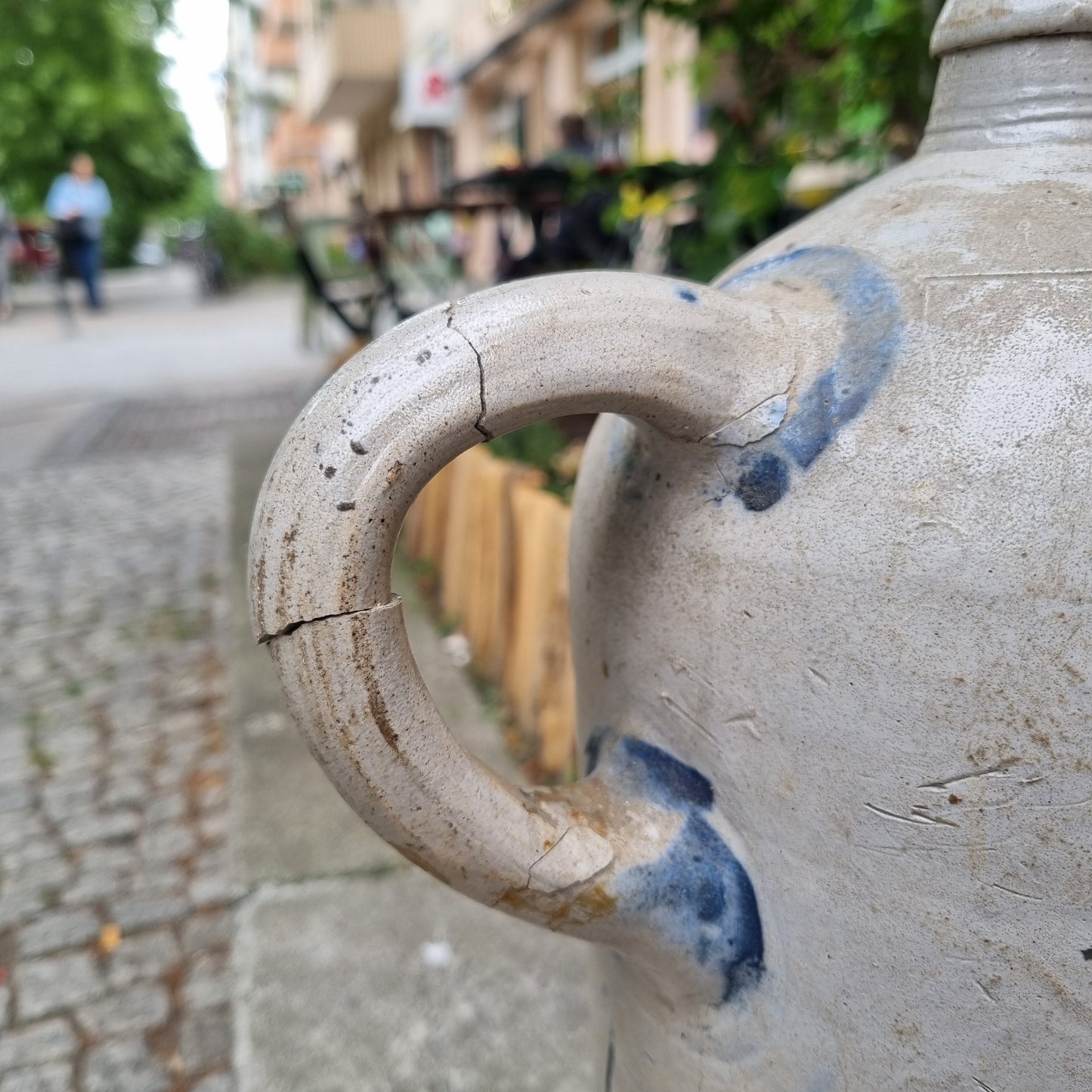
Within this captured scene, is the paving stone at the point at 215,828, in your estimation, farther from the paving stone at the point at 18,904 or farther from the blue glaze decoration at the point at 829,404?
the blue glaze decoration at the point at 829,404

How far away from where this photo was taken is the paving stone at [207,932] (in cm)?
228

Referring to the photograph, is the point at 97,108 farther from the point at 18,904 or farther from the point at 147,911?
the point at 147,911

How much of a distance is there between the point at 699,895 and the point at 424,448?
456mm

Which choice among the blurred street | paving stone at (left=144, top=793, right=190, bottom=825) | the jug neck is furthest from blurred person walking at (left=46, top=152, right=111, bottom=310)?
the jug neck

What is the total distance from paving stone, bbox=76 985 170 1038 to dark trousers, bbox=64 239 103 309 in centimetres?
1485

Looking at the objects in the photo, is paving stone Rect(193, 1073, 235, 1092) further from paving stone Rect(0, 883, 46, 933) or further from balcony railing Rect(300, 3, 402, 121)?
balcony railing Rect(300, 3, 402, 121)

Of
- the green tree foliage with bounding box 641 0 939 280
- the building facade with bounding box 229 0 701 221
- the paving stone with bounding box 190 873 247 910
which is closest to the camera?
the green tree foliage with bounding box 641 0 939 280

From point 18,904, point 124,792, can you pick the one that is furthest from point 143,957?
point 124,792

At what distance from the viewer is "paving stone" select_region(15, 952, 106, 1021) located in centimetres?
211

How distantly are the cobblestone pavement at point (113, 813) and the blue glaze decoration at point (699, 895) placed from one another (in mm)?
1352

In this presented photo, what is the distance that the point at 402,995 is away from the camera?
2.11m

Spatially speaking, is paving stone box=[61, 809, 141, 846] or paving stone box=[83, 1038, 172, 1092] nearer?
paving stone box=[83, 1038, 172, 1092]

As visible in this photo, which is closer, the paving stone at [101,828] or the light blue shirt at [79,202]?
the paving stone at [101,828]

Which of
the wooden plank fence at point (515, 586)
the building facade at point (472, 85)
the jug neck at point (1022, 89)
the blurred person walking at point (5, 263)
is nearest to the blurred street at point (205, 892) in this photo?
the wooden plank fence at point (515, 586)
